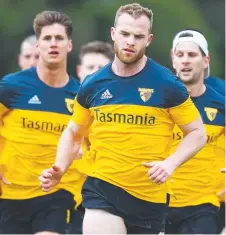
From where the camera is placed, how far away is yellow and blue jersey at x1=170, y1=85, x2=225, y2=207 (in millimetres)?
13109

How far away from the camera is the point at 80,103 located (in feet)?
36.9

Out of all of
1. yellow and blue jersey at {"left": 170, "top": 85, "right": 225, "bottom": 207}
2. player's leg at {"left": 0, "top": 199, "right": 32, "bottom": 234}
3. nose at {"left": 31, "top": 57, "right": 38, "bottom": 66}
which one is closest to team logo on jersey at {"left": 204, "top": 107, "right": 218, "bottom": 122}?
yellow and blue jersey at {"left": 170, "top": 85, "right": 225, "bottom": 207}

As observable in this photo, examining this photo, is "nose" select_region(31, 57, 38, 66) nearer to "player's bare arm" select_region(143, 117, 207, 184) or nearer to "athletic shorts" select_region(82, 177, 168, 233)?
"athletic shorts" select_region(82, 177, 168, 233)

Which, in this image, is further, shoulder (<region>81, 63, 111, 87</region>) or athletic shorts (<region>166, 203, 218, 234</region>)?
athletic shorts (<region>166, 203, 218, 234</region>)

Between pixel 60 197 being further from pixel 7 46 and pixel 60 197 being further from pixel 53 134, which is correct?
pixel 7 46

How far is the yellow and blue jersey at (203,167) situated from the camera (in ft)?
43.0

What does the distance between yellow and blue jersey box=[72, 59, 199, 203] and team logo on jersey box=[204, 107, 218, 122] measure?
2.11 metres

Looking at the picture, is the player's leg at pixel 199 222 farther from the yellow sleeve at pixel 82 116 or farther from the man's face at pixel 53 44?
the yellow sleeve at pixel 82 116

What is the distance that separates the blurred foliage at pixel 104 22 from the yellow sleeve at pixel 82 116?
51.2 ft

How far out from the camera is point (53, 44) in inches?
511

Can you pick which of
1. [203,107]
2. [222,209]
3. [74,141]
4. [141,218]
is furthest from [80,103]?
[222,209]

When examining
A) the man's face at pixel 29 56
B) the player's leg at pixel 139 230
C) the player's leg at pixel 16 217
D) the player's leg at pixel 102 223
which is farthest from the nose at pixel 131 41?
the man's face at pixel 29 56

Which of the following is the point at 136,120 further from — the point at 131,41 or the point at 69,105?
the point at 69,105

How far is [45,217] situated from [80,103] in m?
1.82
